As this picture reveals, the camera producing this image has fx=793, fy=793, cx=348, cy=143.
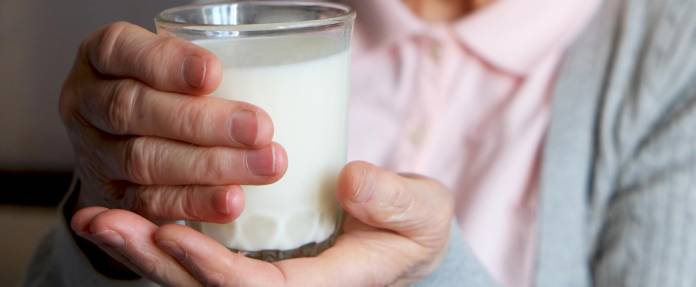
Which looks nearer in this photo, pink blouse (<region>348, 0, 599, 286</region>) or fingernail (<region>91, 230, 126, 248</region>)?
fingernail (<region>91, 230, 126, 248</region>)

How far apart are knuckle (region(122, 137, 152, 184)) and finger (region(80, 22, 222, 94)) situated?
0.05 metres

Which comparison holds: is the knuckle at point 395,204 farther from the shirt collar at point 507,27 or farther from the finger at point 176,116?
the shirt collar at point 507,27

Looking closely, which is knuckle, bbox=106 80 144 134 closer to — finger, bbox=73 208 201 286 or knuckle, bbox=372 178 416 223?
finger, bbox=73 208 201 286

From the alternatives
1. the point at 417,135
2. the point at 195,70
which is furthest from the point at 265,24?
the point at 417,135

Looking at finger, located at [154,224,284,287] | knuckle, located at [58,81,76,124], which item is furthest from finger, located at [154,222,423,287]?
knuckle, located at [58,81,76,124]

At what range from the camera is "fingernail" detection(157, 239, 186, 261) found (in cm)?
53

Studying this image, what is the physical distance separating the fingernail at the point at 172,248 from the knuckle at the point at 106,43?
0.17 m

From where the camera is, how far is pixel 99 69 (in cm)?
65

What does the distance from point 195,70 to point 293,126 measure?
0.26 feet

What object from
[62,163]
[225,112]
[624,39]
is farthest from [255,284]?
[62,163]

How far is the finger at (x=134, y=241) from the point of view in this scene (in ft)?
1.78

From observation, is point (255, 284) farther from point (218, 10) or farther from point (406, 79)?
point (406, 79)

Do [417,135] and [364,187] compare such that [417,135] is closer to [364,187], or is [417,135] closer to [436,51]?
[436,51]

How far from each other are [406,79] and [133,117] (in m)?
0.57
